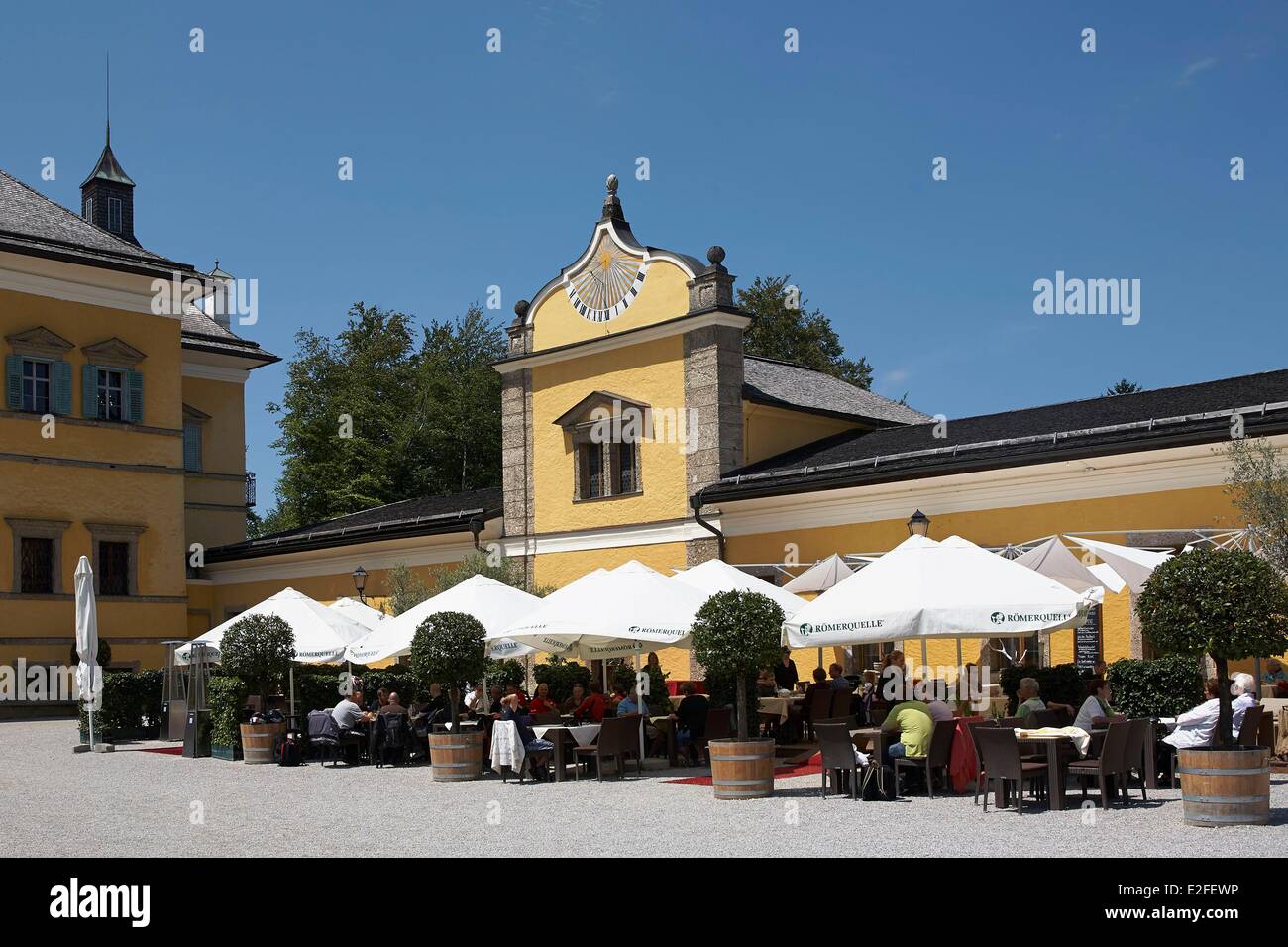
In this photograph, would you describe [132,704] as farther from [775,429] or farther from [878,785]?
[878,785]

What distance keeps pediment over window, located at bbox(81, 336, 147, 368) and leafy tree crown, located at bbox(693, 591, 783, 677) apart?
24.7 m

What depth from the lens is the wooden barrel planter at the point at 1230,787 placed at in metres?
11.2

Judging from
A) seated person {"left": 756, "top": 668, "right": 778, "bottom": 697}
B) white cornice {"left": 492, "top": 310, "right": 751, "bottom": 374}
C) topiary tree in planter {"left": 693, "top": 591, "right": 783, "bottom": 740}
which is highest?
white cornice {"left": 492, "top": 310, "right": 751, "bottom": 374}

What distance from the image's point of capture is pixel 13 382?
1334 inches

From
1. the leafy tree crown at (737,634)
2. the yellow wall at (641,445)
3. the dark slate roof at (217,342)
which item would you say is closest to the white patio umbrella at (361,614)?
the yellow wall at (641,445)

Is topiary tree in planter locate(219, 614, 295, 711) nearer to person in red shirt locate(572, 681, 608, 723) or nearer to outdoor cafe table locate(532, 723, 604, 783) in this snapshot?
person in red shirt locate(572, 681, 608, 723)

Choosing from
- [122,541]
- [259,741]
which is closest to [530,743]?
[259,741]

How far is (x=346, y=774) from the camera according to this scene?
62.9 ft

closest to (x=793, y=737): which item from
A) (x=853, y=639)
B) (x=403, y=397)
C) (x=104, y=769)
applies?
(x=853, y=639)

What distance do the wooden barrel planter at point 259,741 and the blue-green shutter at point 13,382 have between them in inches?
628

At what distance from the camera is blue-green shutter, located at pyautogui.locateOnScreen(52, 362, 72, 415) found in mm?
34656

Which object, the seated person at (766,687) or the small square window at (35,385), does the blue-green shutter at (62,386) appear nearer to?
the small square window at (35,385)

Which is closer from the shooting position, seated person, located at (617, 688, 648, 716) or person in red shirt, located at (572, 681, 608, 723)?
seated person, located at (617, 688, 648, 716)

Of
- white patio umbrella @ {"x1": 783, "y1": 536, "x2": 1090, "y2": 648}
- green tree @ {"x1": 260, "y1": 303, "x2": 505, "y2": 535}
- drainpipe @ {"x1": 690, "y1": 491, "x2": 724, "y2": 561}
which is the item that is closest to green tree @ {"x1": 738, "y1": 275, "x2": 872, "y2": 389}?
green tree @ {"x1": 260, "y1": 303, "x2": 505, "y2": 535}
